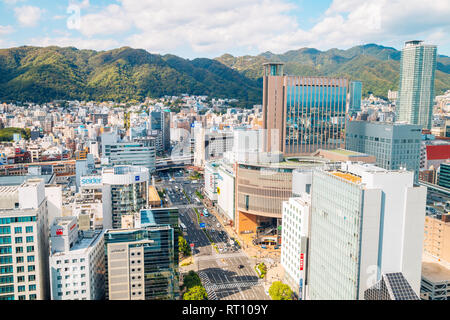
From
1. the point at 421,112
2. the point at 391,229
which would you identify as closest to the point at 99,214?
the point at 391,229

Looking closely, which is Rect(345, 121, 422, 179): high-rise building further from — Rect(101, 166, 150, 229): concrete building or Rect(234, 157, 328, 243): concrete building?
Rect(101, 166, 150, 229): concrete building

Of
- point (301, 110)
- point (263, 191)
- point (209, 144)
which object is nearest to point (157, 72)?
point (209, 144)

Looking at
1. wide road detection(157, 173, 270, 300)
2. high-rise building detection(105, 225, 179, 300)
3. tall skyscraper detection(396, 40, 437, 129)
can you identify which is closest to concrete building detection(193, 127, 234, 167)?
wide road detection(157, 173, 270, 300)

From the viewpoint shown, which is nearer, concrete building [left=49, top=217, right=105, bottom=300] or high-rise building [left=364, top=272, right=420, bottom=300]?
high-rise building [left=364, top=272, right=420, bottom=300]

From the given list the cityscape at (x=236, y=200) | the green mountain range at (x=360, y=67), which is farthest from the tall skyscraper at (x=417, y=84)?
the green mountain range at (x=360, y=67)

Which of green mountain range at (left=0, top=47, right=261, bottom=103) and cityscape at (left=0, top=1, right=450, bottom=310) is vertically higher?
green mountain range at (left=0, top=47, right=261, bottom=103)

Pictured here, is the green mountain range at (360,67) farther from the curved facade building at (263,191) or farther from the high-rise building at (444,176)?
the curved facade building at (263,191)
